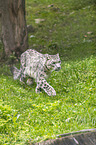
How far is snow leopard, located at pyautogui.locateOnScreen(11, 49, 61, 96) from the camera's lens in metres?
5.40

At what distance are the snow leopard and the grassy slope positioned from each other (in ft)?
0.64

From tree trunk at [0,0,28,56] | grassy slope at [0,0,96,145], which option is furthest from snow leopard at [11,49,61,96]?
tree trunk at [0,0,28,56]

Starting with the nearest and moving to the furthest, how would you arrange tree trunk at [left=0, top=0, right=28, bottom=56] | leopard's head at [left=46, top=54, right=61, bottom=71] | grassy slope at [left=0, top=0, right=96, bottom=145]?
grassy slope at [left=0, top=0, right=96, bottom=145], leopard's head at [left=46, top=54, right=61, bottom=71], tree trunk at [left=0, top=0, right=28, bottom=56]

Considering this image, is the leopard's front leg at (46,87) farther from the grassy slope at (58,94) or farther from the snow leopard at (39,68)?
the grassy slope at (58,94)

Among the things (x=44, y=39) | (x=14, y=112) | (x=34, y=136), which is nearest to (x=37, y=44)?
(x=44, y=39)

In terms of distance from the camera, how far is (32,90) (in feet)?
19.3

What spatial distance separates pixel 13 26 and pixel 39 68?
3.34 m

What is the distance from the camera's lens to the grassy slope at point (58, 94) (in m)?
3.71

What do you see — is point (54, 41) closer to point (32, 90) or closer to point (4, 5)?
point (4, 5)

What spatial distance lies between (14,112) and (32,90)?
1.67 meters

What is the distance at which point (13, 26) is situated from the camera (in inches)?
331

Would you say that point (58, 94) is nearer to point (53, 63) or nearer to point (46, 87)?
point (46, 87)

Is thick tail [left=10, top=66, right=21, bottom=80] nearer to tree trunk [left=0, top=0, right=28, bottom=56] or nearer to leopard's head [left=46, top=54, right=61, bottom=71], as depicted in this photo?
leopard's head [left=46, top=54, right=61, bottom=71]

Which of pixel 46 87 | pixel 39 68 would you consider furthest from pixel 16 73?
pixel 46 87
